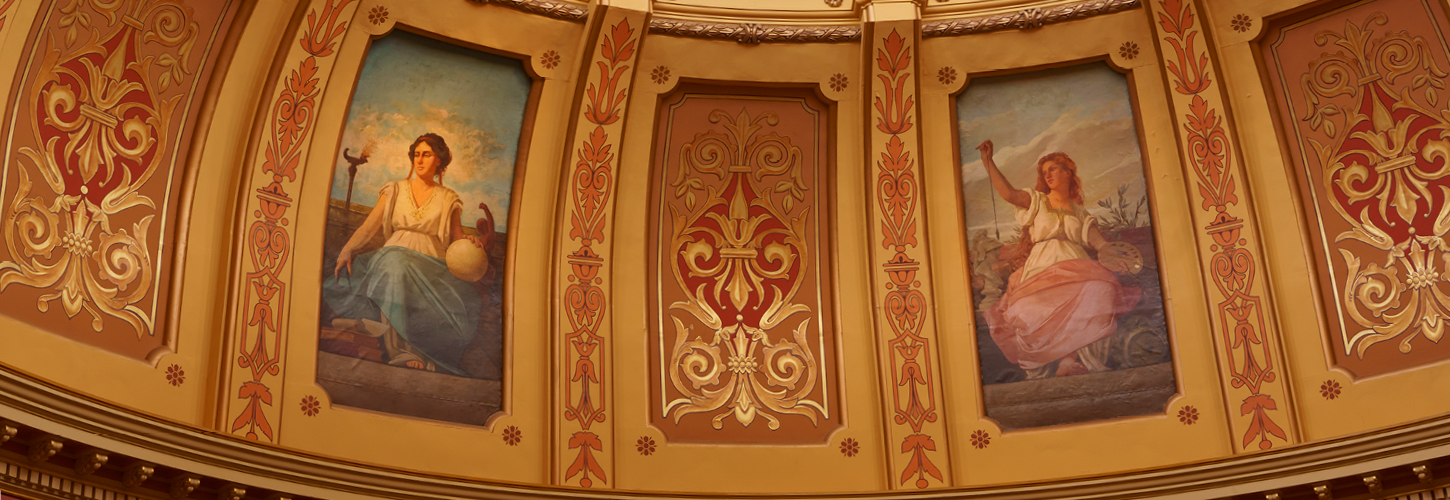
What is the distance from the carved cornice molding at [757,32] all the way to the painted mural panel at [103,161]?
4006 mm

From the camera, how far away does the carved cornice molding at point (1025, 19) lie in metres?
14.1

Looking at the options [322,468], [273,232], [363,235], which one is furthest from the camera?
[363,235]

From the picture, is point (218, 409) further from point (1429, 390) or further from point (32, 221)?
point (1429, 390)

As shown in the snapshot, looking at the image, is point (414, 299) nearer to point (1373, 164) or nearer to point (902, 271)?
point (902, 271)

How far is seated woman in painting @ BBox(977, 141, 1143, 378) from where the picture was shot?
555 inches

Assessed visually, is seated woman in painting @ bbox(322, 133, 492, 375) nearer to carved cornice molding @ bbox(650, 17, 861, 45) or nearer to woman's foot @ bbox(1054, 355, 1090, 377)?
carved cornice molding @ bbox(650, 17, 861, 45)

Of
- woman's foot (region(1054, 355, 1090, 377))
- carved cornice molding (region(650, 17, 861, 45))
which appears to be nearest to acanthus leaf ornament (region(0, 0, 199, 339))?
carved cornice molding (region(650, 17, 861, 45))

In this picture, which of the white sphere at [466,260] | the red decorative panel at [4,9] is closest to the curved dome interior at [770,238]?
the white sphere at [466,260]

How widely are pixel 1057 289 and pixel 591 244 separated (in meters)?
4.43

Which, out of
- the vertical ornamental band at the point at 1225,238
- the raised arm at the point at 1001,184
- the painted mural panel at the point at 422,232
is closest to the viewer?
the vertical ornamental band at the point at 1225,238

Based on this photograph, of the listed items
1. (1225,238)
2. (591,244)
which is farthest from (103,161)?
(1225,238)

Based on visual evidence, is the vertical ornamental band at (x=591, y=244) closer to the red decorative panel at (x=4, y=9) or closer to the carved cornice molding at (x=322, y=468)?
the carved cornice molding at (x=322, y=468)

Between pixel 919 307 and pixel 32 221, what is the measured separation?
768cm

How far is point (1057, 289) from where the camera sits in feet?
47.1
